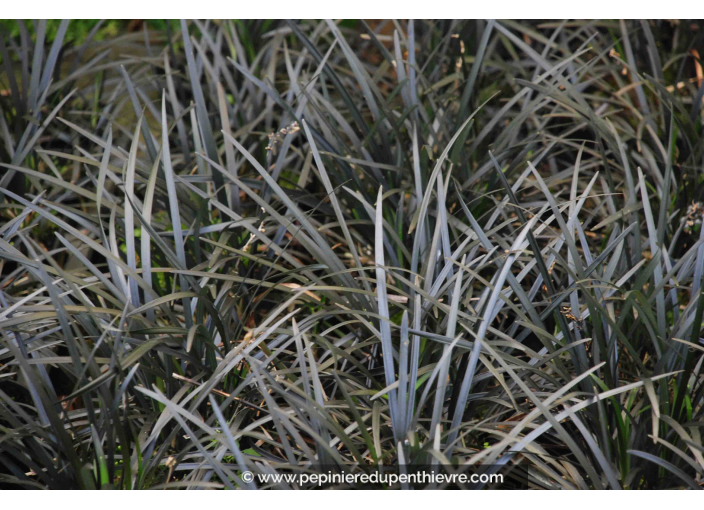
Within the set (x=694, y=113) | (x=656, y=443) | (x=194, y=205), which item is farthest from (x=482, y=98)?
(x=656, y=443)

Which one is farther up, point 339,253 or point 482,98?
point 482,98

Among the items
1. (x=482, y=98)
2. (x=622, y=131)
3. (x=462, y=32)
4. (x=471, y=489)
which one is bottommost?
(x=471, y=489)

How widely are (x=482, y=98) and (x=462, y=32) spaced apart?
0.89 ft

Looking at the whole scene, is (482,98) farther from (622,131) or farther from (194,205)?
(194,205)

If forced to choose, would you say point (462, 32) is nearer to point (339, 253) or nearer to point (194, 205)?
point (339, 253)

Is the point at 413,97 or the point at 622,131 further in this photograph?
the point at 622,131

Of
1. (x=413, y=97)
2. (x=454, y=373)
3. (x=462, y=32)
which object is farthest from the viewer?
(x=462, y=32)

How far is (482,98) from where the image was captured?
1800 mm

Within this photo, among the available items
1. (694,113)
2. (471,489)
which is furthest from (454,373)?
(694,113)

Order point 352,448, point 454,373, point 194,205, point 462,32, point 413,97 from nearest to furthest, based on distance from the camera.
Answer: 1. point 352,448
2. point 454,373
3. point 194,205
4. point 413,97
5. point 462,32

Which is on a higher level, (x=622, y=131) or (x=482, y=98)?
(x=482, y=98)

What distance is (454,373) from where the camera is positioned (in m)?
1.17

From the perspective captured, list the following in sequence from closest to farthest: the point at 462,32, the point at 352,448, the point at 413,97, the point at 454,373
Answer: the point at 352,448, the point at 454,373, the point at 413,97, the point at 462,32
